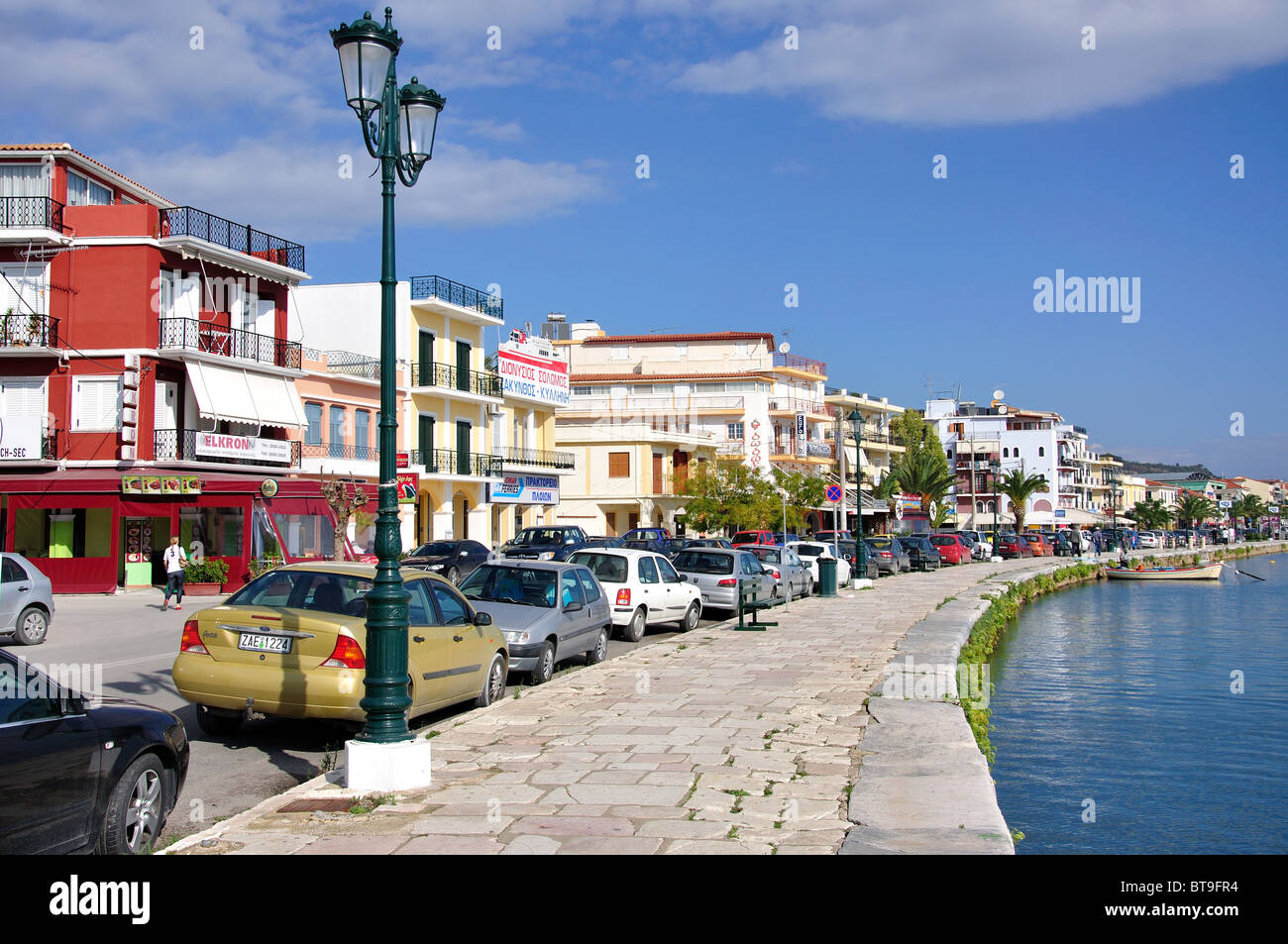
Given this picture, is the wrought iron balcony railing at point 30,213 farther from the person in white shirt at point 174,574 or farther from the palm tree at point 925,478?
the palm tree at point 925,478

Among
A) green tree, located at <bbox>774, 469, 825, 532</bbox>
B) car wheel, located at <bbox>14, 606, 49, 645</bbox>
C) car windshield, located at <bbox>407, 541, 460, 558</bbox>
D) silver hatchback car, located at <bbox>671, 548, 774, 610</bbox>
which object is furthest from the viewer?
green tree, located at <bbox>774, 469, 825, 532</bbox>

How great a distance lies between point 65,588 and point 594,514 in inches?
1271

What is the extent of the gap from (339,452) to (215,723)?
29996 mm

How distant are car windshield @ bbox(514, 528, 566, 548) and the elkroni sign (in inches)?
564

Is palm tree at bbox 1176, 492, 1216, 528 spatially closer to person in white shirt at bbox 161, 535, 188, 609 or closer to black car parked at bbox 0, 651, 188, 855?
person in white shirt at bbox 161, 535, 188, 609

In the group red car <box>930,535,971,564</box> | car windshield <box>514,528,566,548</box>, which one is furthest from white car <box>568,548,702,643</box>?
red car <box>930,535,971,564</box>

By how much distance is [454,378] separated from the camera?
47.1 m

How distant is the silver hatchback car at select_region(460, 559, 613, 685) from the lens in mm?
13305

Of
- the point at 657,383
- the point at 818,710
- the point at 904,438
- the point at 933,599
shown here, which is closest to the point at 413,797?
the point at 818,710

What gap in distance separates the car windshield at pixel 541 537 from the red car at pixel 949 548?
2592 centimetres

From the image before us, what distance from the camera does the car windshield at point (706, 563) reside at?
2397cm

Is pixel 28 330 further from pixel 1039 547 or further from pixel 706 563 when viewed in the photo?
pixel 1039 547

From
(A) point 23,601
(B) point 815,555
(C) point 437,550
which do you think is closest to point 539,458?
(B) point 815,555
